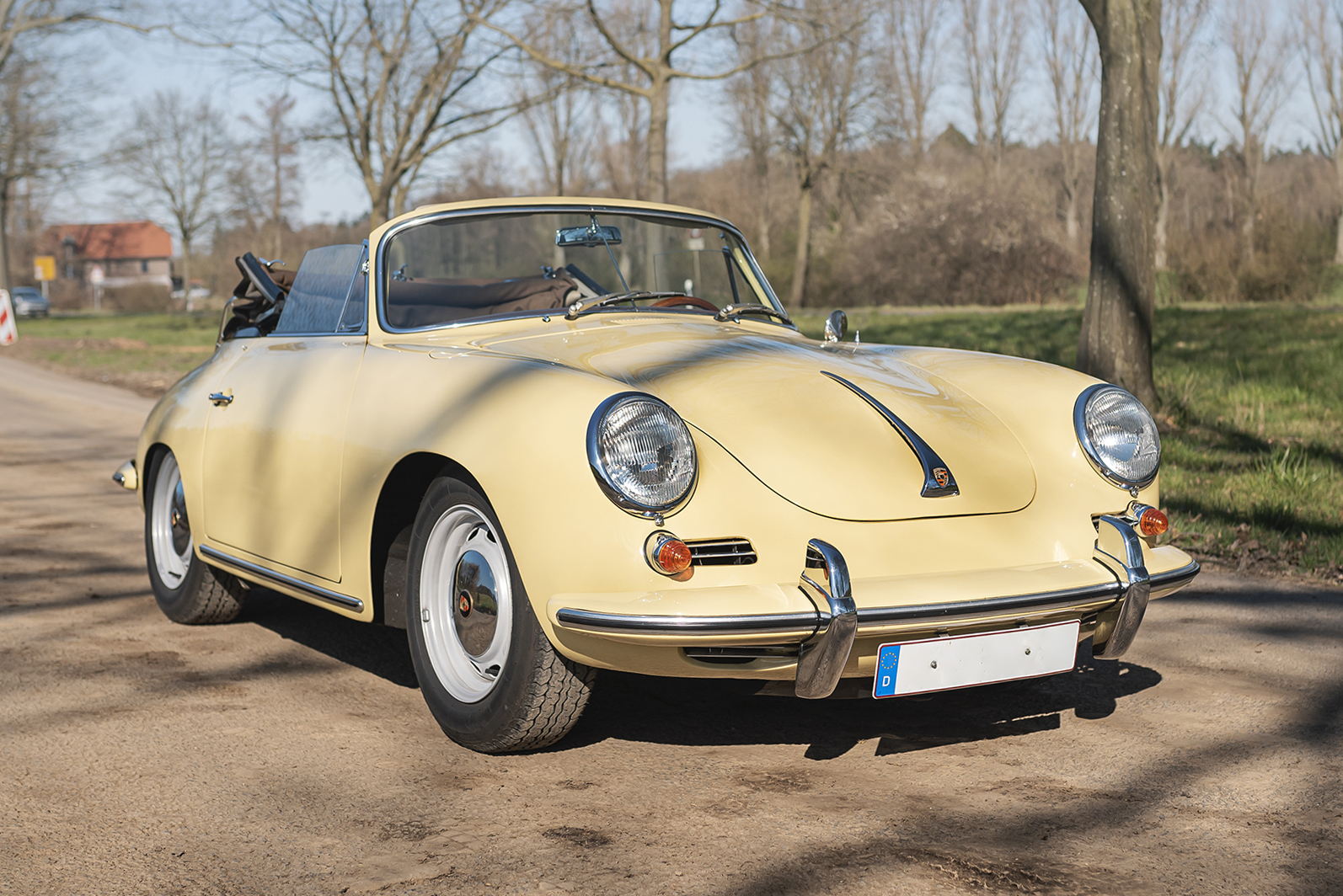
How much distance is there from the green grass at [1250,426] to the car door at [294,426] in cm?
392

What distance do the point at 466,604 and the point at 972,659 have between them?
4.11ft

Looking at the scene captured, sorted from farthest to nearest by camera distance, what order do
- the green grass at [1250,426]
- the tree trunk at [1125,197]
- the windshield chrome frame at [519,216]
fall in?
the tree trunk at [1125,197] → the green grass at [1250,426] → the windshield chrome frame at [519,216]

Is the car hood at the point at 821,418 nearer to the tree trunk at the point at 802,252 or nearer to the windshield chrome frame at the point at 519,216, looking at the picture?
the windshield chrome frame at the point at 519,216

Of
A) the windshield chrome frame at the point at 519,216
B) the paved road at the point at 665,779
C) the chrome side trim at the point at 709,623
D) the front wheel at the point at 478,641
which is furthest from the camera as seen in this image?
the windshield chrome frame at the point at 519,216

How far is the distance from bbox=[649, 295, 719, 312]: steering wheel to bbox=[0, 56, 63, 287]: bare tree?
1124 inches

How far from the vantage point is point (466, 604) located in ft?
10.0

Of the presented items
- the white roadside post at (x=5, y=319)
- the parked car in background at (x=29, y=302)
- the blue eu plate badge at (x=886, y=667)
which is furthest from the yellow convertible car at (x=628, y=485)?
the parked car in background at (x=29, y=302)

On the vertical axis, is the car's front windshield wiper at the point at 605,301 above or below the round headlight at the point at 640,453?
above

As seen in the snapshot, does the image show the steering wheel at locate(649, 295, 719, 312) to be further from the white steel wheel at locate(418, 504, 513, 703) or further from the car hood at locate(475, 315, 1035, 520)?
the white steel wheel at locate(418, 504, 513, 703)

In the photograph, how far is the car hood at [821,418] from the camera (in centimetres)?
285

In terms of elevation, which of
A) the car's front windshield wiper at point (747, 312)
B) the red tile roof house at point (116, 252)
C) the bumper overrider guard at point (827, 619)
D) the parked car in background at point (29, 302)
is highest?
the red tile roof house at point (116, 252)

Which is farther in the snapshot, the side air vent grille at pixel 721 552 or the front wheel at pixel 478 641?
the front wheel at pixel 478 641

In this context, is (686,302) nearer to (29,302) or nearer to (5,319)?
(5,319)

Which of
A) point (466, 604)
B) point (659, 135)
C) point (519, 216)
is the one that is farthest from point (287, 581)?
point (659, 135)
